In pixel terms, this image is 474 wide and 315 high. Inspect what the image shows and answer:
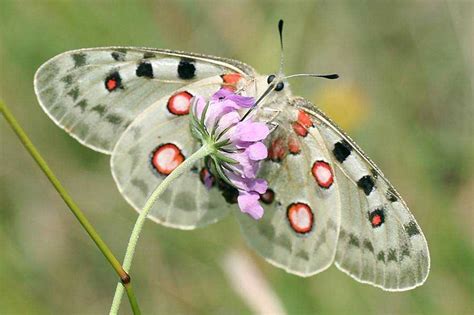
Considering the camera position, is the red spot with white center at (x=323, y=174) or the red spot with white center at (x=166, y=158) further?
the red spot with white center at (x=166, y=158)

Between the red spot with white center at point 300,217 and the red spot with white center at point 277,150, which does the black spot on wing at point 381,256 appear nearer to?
the red spot with white center at point 300,217

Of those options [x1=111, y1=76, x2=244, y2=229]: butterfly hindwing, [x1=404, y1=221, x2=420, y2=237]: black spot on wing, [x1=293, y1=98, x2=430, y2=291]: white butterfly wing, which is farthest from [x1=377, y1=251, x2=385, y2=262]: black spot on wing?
[x1=111, y1=76, x2=244, y2=229]: butterfly hindwing

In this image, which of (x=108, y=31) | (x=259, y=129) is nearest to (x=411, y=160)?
(x=108, y=31)

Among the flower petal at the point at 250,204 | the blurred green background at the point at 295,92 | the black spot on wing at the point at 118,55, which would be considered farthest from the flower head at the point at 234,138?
the blurred green background at the point at 295,92

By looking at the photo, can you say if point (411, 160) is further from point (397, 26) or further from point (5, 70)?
point (5, 70)

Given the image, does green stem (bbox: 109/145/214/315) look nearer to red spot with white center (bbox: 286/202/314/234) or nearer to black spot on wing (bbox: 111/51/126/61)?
black spot on wing (bbox: 111/51/126/61)

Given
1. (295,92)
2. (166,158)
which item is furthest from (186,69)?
(295,92)
